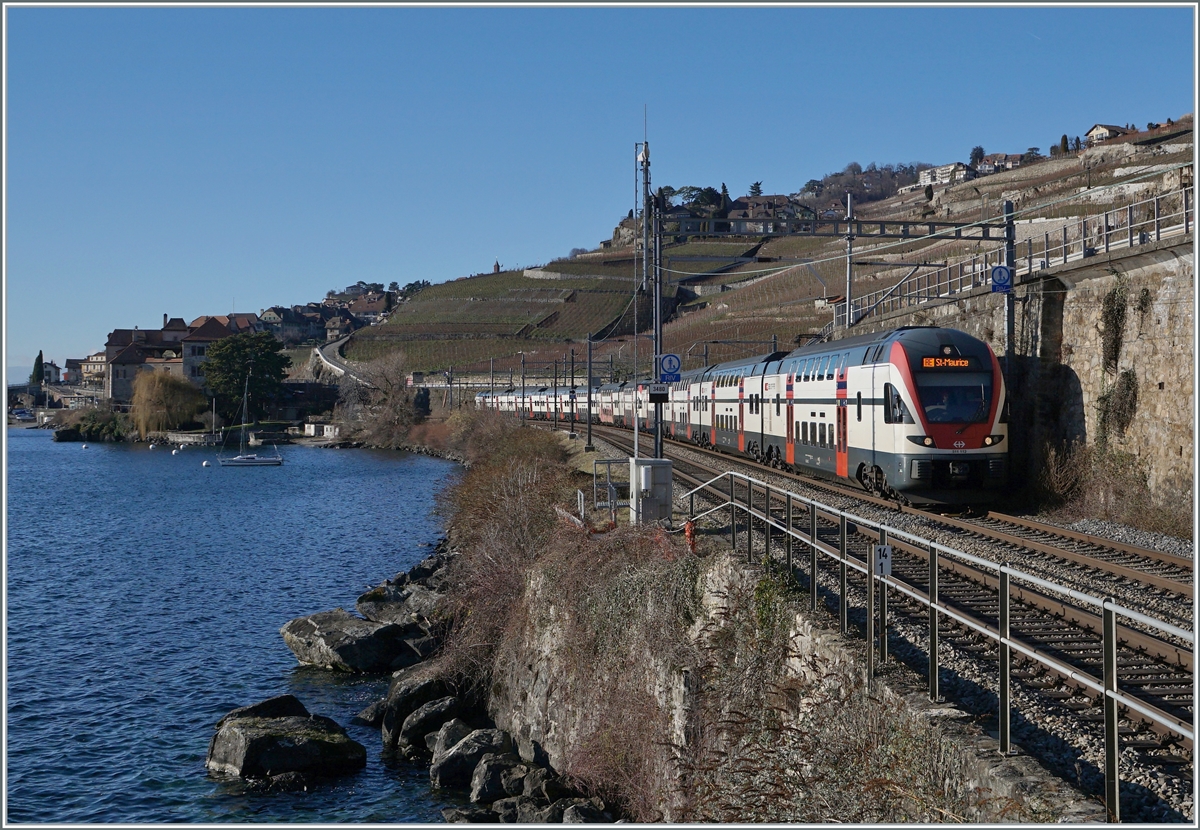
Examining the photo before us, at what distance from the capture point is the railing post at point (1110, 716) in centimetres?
601

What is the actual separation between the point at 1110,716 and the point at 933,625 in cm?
218

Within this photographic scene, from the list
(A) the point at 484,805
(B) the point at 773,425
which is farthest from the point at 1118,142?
(A) the point at 484,805

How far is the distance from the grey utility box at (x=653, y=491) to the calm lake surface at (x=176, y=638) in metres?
6.07

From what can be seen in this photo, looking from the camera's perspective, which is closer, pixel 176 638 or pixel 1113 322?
pixel 1113 322

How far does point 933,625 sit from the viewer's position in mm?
8242

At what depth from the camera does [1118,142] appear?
122 metres

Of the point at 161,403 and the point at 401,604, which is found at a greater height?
the point at 161,403

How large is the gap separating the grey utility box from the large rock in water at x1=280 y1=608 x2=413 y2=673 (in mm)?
9058

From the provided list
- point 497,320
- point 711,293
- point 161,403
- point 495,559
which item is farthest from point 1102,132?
point 495,559

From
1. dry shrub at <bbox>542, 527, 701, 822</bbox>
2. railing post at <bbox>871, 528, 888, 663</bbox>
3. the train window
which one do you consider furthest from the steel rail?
dry shrub at <bbox>542, 527, 701, 822</bbox>

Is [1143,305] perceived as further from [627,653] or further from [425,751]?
[425,751]

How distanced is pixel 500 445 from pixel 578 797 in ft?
113

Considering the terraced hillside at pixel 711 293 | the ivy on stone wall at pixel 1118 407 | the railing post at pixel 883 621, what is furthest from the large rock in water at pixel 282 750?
the terraced hillside at pixel 711 293

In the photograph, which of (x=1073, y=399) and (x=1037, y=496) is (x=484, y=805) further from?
(x=1073, y=399)
